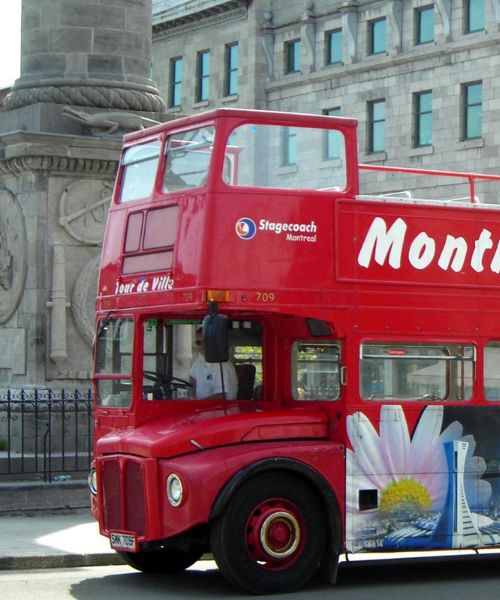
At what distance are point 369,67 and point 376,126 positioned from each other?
91.2 inches

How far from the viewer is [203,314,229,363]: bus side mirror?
46.6 feet

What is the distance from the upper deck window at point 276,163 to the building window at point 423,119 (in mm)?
48437

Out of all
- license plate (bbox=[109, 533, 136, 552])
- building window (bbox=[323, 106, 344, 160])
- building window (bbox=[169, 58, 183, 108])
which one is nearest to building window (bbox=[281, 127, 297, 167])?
building window (bbox=[323, 106, 344, 160])

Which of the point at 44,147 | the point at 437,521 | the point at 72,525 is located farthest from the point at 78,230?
the point at 437,521

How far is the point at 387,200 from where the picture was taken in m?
15.5

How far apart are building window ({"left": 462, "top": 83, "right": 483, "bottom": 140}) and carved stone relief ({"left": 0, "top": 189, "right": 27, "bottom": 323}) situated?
40.3 meters

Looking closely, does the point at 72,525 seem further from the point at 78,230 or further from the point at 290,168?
the point at 290,168

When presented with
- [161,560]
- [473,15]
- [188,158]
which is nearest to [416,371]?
[188,158]

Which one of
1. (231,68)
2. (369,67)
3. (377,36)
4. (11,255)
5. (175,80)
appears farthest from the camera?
(175,80)

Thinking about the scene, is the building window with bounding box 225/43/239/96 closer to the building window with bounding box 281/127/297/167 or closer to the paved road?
the paved road

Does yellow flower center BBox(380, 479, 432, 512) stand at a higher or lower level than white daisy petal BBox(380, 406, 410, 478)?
lower

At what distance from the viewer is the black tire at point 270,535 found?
14391mm

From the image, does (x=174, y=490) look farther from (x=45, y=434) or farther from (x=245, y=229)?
(x=45, y=434)

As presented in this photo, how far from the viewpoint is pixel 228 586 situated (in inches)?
597
